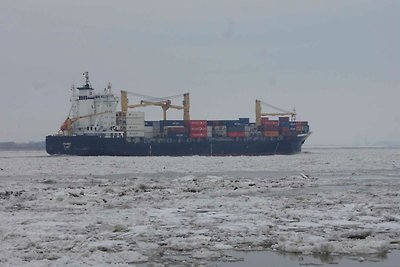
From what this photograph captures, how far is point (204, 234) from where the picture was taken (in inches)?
353

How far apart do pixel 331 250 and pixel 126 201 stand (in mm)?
7924

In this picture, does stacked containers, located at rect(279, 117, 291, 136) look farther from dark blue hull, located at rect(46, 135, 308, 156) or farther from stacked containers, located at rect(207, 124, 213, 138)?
stacked containers, located at rect(207, 124, 213, 138)

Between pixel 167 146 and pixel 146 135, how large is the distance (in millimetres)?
4199

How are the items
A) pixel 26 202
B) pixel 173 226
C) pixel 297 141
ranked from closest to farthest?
pixel 173 226 → pixel 26 202 → pixel 297 141

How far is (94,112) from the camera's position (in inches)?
2906

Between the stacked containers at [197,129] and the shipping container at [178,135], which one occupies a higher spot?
the stacked containers at [197,129]

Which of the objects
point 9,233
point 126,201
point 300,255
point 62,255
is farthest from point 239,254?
point 126,201

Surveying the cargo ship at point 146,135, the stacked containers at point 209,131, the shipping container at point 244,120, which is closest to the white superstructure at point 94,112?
the cargo ship at point 146,135

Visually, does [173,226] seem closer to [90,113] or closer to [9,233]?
[9,233]

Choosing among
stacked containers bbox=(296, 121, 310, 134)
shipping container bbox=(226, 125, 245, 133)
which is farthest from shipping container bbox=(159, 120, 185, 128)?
stacked containers bbox=(296, 121, 310, 134)

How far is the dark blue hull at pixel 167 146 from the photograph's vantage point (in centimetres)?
7038

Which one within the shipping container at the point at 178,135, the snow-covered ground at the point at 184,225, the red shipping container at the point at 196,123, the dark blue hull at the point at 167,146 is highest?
the red shipping container at the point at 196,123

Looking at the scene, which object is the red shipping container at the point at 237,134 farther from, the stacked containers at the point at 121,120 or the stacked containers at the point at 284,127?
the stacked containers at the point at 121,120

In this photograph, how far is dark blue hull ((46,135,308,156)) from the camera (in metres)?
70.4
